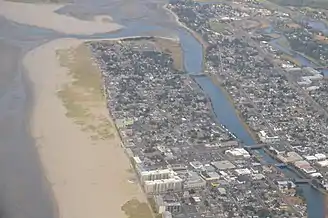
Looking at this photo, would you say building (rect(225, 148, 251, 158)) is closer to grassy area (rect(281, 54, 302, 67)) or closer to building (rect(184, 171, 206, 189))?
building (rect(184, 171, 206, 189))

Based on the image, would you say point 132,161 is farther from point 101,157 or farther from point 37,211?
point 37,211

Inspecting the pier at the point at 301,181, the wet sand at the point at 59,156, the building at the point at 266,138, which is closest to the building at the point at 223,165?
the pier at the point at 301,181

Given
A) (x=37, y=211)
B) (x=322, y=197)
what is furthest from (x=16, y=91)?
(x=322, y=197)

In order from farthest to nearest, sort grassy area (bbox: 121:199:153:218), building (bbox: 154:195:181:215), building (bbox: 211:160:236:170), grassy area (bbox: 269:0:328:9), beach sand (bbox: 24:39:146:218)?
grassy area (bbox: 269:0:328:9), building (bbox: 211:160:236:170), beach sand (bbox: 24:39:146:218), building (bbox: 154:195:181:215), grassy area (bbox: 121:199:153:218)

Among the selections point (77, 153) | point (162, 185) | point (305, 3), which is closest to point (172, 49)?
point (77, 153)

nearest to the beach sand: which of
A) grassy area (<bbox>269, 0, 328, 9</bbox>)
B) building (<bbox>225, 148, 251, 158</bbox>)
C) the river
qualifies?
the river

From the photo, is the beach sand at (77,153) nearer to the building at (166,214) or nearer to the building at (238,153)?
the building at (166,214)
